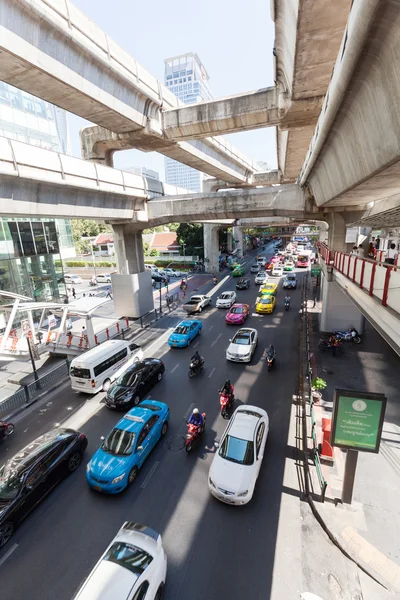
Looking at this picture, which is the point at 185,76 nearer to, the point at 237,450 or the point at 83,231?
the point at 83,231

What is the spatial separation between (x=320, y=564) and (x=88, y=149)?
22.9 m

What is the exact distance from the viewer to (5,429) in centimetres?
1131

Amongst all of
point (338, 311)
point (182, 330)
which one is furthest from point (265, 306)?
point (182, 330)

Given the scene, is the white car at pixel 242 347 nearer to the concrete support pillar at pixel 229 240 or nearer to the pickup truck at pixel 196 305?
the pickup truck at pixel 196 305

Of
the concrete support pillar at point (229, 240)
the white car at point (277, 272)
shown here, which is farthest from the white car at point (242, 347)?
the concrete support pillar at point (229, 240)

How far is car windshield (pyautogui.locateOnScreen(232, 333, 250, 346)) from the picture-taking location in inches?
680

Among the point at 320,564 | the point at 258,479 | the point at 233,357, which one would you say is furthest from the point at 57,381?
the point at 320,564

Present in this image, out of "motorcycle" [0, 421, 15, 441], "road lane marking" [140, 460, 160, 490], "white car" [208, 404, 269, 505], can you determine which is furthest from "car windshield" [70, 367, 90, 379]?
"white car" [208, 404, 269, 505]

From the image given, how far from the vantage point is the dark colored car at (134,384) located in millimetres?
12727

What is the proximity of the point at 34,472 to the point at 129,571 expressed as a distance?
449cm

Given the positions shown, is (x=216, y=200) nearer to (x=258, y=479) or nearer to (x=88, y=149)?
(x=88, y=149)

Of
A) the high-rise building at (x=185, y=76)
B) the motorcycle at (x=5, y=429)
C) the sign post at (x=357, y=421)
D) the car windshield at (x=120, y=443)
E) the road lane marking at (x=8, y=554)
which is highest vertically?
the high-rise building at (x=185, y=76)

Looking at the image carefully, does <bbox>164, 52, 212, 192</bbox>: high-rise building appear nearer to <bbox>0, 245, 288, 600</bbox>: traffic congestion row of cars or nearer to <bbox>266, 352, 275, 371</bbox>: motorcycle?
<bbox>266, 352, 275, 371</bbox>: motorcycle

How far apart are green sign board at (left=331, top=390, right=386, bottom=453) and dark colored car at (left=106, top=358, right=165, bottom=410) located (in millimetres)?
8669
